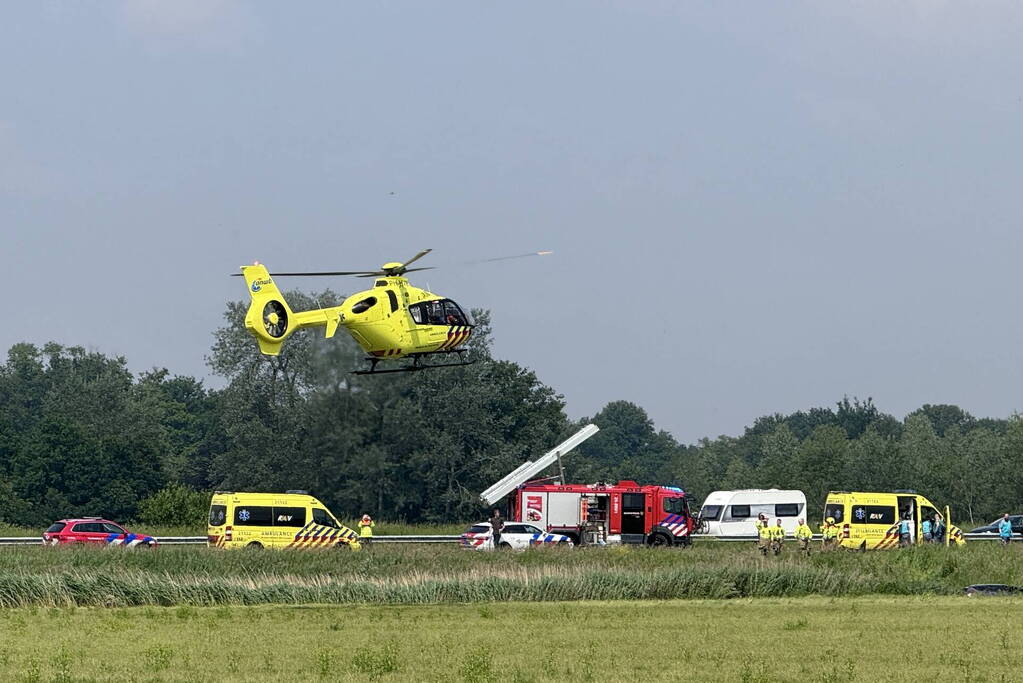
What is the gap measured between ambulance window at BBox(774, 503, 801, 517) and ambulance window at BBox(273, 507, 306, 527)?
20.6 m

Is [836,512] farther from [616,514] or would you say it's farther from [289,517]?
[289,517]

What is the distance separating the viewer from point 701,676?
23.2 meters

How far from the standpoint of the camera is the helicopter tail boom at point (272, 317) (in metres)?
43.4

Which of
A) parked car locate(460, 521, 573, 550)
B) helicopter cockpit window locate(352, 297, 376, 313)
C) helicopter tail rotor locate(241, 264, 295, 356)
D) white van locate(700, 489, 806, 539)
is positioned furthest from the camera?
white van locate(700, 489, 806, 539)

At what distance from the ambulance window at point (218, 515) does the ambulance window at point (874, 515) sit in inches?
847

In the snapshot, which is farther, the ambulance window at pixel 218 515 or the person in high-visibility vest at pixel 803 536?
the ambulance window at pixel 218 515

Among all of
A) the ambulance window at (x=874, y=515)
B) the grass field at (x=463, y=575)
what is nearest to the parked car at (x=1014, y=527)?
the ambulance window at (x=874, y=515)

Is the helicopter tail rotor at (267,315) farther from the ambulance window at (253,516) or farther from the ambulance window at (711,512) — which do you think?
the ambulance window at (711,512)

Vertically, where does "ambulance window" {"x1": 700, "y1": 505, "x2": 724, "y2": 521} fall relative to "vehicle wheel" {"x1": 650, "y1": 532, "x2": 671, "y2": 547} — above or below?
above

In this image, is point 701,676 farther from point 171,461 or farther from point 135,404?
point 135,404

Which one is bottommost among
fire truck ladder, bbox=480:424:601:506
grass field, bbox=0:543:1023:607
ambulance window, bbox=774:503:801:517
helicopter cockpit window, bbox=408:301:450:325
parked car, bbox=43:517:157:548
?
grass field, bbox=0:543:1023:607

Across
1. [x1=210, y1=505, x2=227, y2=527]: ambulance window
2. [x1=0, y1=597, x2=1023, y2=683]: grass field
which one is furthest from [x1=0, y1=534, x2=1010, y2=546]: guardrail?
[x1=0, y1=597, x2=1023, y2=683]: grass field

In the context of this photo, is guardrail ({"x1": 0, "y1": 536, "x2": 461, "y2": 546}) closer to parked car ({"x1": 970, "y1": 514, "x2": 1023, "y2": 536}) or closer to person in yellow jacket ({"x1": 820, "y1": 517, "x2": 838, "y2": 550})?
person in yellow jacket ({"x1": 820, "y1": 517, "x2": 838, "y2": 550})

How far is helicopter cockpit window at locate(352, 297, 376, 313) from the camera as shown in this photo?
44906 mm
